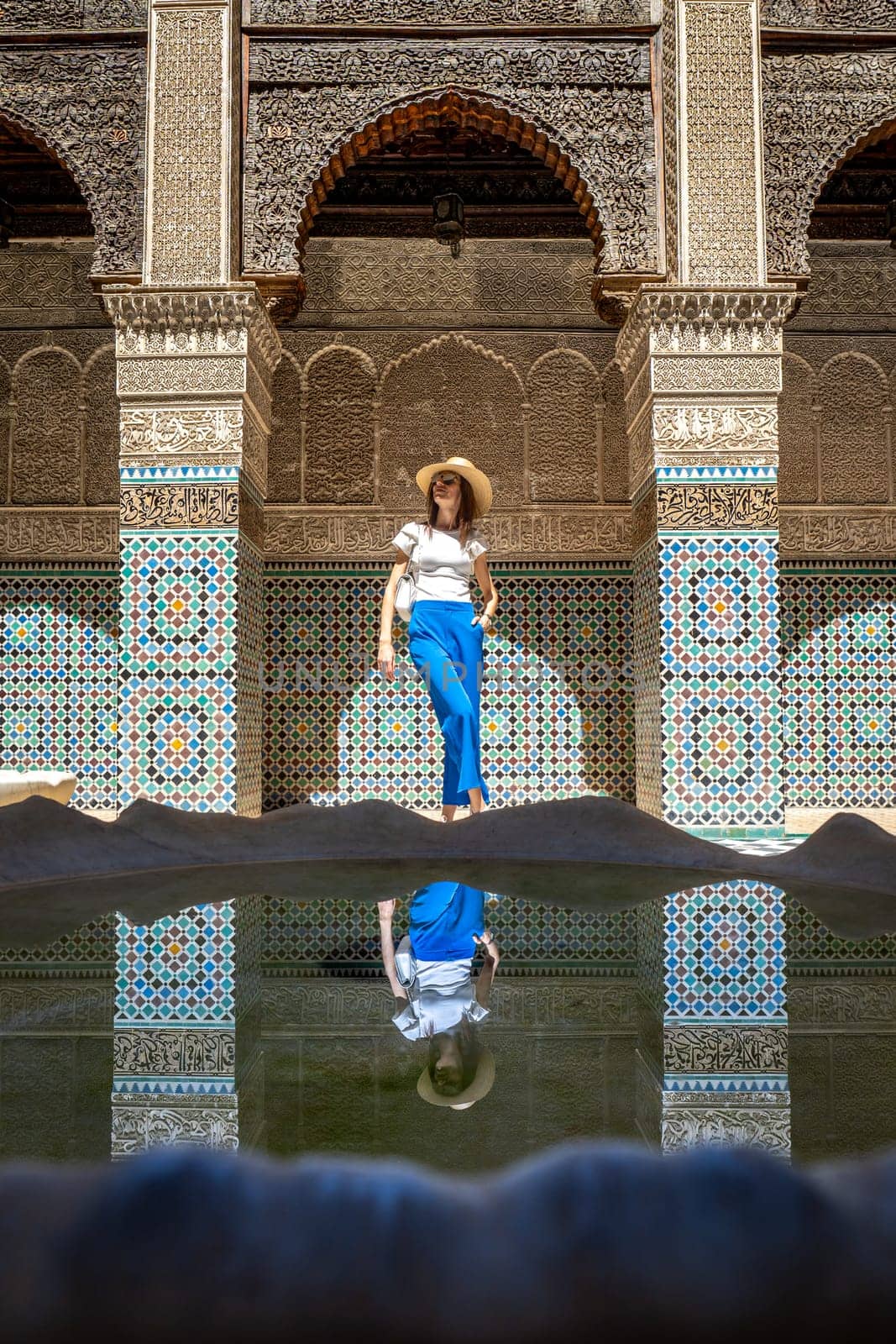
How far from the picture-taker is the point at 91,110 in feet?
13.4

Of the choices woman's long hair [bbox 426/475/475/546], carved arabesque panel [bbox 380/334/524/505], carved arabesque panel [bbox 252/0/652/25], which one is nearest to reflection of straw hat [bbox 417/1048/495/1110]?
woman's long hair [bbox 426/475/475/546]

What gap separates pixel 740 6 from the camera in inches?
159

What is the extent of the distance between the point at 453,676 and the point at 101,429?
2.63m

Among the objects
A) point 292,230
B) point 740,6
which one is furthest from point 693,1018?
point 740,6

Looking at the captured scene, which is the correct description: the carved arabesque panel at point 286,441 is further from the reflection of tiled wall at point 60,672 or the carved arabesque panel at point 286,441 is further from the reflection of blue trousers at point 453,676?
the reflection of blue trousers at point 453,676

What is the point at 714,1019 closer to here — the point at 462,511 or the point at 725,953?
the point at 725,953

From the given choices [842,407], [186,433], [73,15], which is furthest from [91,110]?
[842,407]

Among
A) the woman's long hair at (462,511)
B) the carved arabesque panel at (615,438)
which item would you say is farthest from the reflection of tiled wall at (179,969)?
the carved arabesque panel at (615,438)

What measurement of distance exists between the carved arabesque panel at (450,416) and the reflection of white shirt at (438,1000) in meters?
4.24

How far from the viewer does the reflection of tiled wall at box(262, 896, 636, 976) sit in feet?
4.02

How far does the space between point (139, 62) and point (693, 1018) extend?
426cm

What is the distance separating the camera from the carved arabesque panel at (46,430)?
523 centimetres

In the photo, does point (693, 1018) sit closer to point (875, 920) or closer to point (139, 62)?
point (875, 920)

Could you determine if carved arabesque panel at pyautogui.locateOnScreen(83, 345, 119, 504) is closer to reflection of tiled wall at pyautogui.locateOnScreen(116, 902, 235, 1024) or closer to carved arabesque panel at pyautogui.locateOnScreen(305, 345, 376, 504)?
carved arabesque panel at pyautogui.locateOnScreen(305, 345, 376, 504)
